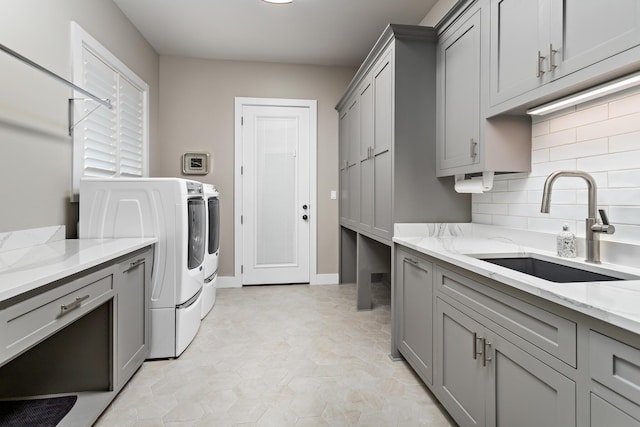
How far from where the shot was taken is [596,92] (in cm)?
128

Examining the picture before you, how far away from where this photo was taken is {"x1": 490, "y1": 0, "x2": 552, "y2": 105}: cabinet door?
1400 millimetres

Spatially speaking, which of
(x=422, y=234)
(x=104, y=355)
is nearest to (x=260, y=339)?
(x=104, y=355)

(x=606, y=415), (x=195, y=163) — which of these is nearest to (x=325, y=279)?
(x=195, y=163)

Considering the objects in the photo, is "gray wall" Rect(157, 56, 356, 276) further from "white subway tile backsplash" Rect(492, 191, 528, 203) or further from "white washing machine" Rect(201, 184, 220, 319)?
"white subway tile backsplash" Rect(492, 191, 528, 203)

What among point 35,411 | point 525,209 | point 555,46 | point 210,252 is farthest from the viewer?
point 210,252

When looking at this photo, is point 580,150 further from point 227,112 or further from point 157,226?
point 227,112

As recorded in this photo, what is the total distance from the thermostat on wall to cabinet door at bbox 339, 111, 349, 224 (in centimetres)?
166

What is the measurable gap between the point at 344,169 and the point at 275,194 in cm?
95

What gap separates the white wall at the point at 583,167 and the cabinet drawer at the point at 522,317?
640mm

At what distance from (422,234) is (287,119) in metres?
2.60

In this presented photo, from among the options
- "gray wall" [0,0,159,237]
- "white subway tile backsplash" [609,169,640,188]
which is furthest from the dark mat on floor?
"white subway tile backsplash" [609,169,640,188]

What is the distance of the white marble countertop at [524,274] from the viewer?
822mm

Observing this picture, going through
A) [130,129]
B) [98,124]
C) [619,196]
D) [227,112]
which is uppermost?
[227,112]

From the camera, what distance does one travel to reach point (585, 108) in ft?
5.10
